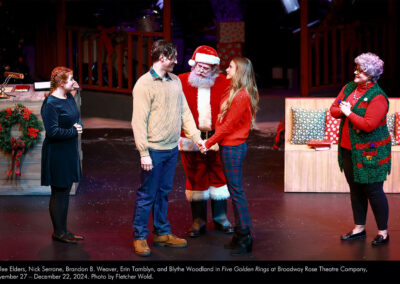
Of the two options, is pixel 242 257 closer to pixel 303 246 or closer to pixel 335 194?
pixel 303 246

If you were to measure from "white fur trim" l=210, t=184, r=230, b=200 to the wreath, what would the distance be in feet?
6.16

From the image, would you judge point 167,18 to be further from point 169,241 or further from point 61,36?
point 169,241

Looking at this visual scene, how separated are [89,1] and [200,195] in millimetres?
7793

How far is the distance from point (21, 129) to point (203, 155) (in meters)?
1.93

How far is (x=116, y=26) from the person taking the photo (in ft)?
38.1

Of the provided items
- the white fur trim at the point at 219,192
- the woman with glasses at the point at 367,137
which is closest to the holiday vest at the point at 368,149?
the woman with glasses at the point at 367,137

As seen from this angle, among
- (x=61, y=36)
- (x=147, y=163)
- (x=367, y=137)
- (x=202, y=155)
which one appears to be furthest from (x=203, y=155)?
(x=61, y=36)

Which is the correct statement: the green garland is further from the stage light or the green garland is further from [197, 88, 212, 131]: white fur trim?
the stage light

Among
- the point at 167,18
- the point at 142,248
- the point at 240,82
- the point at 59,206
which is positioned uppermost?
the point at 167,18

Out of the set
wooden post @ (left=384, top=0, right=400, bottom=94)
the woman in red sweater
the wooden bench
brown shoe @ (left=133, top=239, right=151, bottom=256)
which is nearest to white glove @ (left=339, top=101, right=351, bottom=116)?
the woman in red sweater

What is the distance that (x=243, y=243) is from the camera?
16.3 ft

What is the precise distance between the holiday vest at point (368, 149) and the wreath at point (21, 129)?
9.43ft

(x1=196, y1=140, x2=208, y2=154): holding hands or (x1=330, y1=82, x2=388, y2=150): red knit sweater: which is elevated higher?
(x1=330, y1=82, x2=388, y2=150): red knit sweater

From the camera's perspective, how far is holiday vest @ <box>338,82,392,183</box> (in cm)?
505
